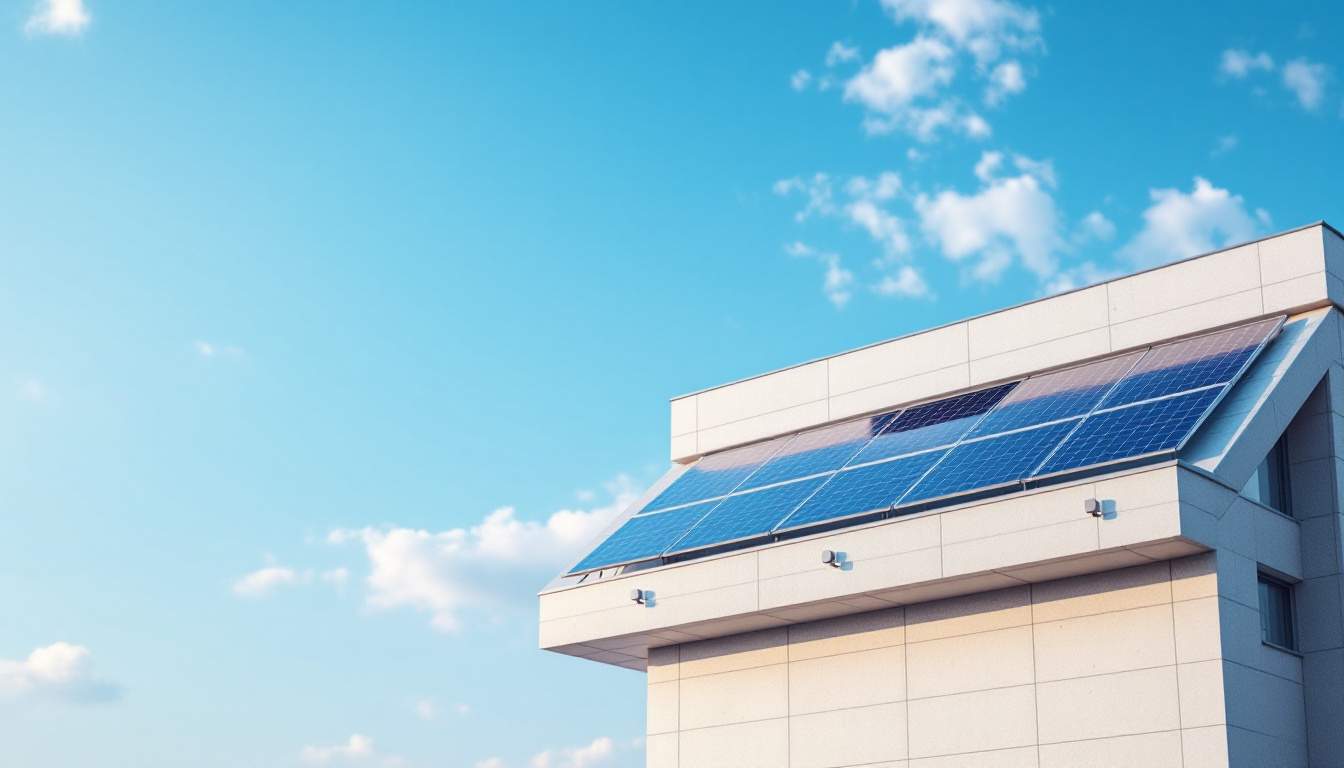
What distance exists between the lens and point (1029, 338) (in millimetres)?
32219

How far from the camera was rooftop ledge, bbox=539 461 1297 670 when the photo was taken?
2467 centimetres

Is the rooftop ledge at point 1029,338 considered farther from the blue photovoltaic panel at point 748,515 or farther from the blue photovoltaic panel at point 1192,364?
the blue photovoltaic panel at point 748,515

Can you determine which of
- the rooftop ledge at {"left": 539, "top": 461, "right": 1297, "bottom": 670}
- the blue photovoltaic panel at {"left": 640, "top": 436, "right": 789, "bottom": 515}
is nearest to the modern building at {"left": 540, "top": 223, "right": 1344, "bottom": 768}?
the rooftop ledge at {"left": 539, "top": 461, "right": 1297, "bottom": 670}

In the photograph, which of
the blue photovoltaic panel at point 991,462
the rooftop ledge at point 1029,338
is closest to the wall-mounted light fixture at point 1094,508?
the blue photovoltaic panel at point 991,462

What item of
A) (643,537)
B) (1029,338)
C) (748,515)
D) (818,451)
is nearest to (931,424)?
(1029,338)

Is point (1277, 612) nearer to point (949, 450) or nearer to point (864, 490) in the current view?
point (949, 450)

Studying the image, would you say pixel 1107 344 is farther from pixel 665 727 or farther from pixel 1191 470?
pixel 665 727

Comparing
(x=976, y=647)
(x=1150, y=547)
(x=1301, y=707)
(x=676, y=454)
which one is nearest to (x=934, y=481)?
(x=976, y=647)

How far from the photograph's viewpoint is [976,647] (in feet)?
90.5

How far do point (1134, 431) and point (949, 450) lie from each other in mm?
4487

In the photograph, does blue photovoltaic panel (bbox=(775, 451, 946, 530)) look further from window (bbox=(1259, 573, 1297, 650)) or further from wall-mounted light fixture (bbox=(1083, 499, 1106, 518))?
window (bbox=(1259, 573, 1297, 650))

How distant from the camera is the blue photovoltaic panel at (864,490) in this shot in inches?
1156

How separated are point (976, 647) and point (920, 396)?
7773mm

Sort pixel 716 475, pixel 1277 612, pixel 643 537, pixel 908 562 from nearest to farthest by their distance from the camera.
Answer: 1. pixel 1277 612
2. pixel 908 562
3. pixel 643 537
4. pixel 716 475
